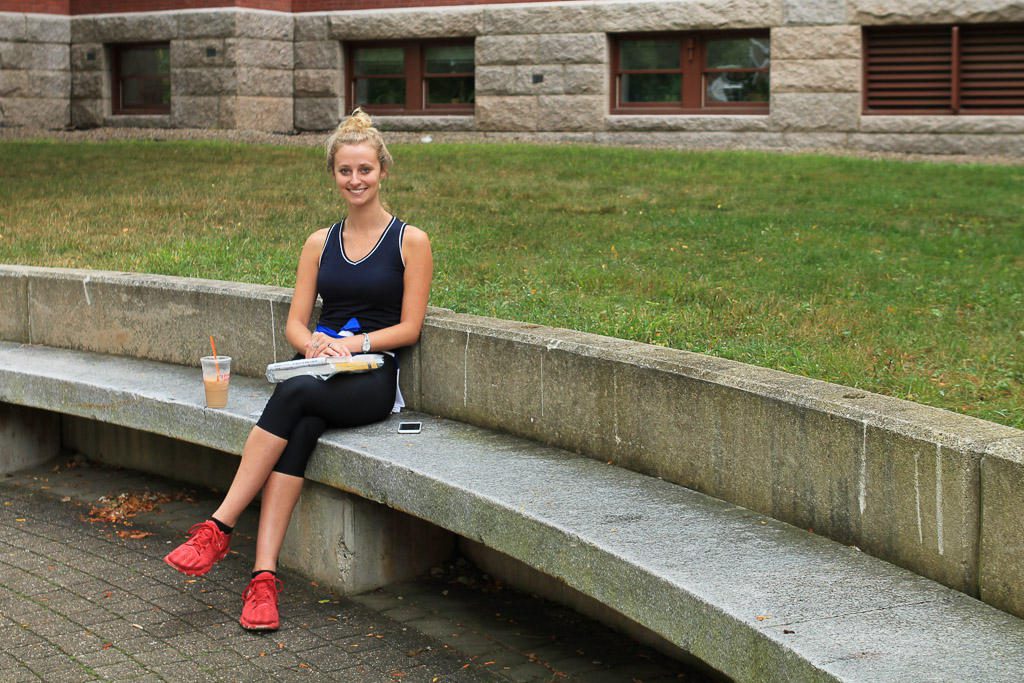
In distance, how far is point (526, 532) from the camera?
4570 millimetres

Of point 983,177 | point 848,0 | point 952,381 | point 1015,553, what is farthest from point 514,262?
point 848,0

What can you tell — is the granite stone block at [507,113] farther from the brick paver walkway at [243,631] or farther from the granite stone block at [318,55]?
the brick paver walkway at [243,631]

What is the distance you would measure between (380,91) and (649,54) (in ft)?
15.2

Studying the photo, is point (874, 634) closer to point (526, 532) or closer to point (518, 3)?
point (526, 532)

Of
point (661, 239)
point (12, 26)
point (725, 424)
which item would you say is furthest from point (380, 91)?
point (725, 424)

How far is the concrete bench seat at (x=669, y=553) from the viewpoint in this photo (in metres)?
3.46

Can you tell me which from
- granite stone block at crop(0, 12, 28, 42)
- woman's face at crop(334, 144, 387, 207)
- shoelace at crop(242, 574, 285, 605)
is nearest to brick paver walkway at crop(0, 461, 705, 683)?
shoelace at crop(242, 574, 285, 605)

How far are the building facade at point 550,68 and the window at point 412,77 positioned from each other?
0.03m

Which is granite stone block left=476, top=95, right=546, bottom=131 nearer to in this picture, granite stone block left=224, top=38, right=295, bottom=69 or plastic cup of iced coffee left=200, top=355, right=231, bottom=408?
granite stone block left=224, top=38, right=295, bottom=69

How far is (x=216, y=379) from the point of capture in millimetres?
5953

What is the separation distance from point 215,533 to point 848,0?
15528 mm

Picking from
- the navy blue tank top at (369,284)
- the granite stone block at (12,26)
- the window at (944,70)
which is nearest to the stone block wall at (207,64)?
the granite stone block at (12,26)

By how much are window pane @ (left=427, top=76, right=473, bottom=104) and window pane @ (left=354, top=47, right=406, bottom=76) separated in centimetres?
62

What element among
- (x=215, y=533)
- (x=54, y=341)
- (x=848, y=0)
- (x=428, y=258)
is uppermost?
(x=848, y=0)
